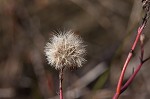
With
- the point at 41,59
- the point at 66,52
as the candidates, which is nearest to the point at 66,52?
the point at 66,52

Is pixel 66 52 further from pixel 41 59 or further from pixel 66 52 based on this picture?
pixel 41 59

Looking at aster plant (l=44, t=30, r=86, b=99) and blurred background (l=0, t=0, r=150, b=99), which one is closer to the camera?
aster plant (l=44, t=30, r=86, b=99)

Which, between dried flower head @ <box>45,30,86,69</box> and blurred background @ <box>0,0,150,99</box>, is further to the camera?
blurred background @ <box>0,0,150,99</box>

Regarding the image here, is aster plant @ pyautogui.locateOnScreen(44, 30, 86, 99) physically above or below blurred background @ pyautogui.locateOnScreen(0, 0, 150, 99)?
below

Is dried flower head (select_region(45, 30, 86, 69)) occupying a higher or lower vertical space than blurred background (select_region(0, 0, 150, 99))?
lower

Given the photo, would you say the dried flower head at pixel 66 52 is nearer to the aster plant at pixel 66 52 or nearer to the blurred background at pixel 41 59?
the aster plant at pixel 66 52

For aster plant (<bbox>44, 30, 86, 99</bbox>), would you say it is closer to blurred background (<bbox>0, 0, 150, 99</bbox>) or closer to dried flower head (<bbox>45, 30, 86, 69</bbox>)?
dried flower head (<bbox>45, 30, 86, 69</bbox>)

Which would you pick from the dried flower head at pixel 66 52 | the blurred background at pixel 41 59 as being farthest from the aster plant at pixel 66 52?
Result: the blurred background at pixel 41 59

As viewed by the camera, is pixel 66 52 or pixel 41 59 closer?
pixel 66 52

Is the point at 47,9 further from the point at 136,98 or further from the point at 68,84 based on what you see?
the point at 136,98

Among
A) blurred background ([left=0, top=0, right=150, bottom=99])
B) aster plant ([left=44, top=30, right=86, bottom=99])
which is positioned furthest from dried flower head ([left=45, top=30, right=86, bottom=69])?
blurred background ([left=0, top=0, right=150, bottom=99])
